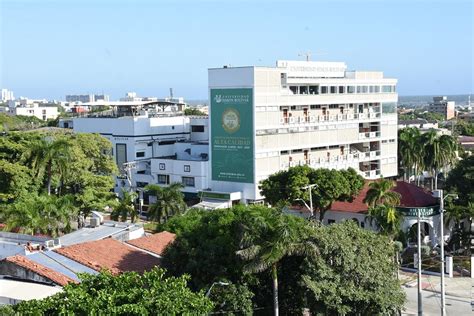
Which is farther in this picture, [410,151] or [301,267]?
[410,151]

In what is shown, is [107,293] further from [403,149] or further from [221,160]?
[403,149]

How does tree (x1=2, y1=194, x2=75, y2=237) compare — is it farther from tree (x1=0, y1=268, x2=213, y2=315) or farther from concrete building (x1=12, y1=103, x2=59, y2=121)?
concrete building (x1=12, y1=103, x2=59, y2=121)

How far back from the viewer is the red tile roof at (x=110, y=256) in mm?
28859

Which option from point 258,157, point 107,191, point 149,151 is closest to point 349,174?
point 258,157

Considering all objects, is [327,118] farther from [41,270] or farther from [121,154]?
[41,270]

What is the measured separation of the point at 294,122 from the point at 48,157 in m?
23.9

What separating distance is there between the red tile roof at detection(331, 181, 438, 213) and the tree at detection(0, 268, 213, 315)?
29.7 m

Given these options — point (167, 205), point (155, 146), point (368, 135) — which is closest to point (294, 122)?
point (368, 135)

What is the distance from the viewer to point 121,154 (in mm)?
70688

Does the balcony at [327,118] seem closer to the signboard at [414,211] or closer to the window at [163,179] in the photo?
the window at [163,179]

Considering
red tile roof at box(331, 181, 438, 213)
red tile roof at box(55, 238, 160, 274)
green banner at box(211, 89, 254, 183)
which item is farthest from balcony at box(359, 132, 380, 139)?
red tile roof at box(55, 238, 160, 274)

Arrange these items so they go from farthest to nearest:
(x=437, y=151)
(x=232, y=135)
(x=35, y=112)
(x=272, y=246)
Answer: (x=35, y=112), (x=437, y=151), (x=232, y=135), (x=272, y=246)

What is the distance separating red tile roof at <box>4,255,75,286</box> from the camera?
26.1 m

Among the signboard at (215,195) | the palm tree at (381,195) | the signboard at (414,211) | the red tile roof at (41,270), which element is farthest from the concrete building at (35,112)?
the red tile roof at (41,270)
